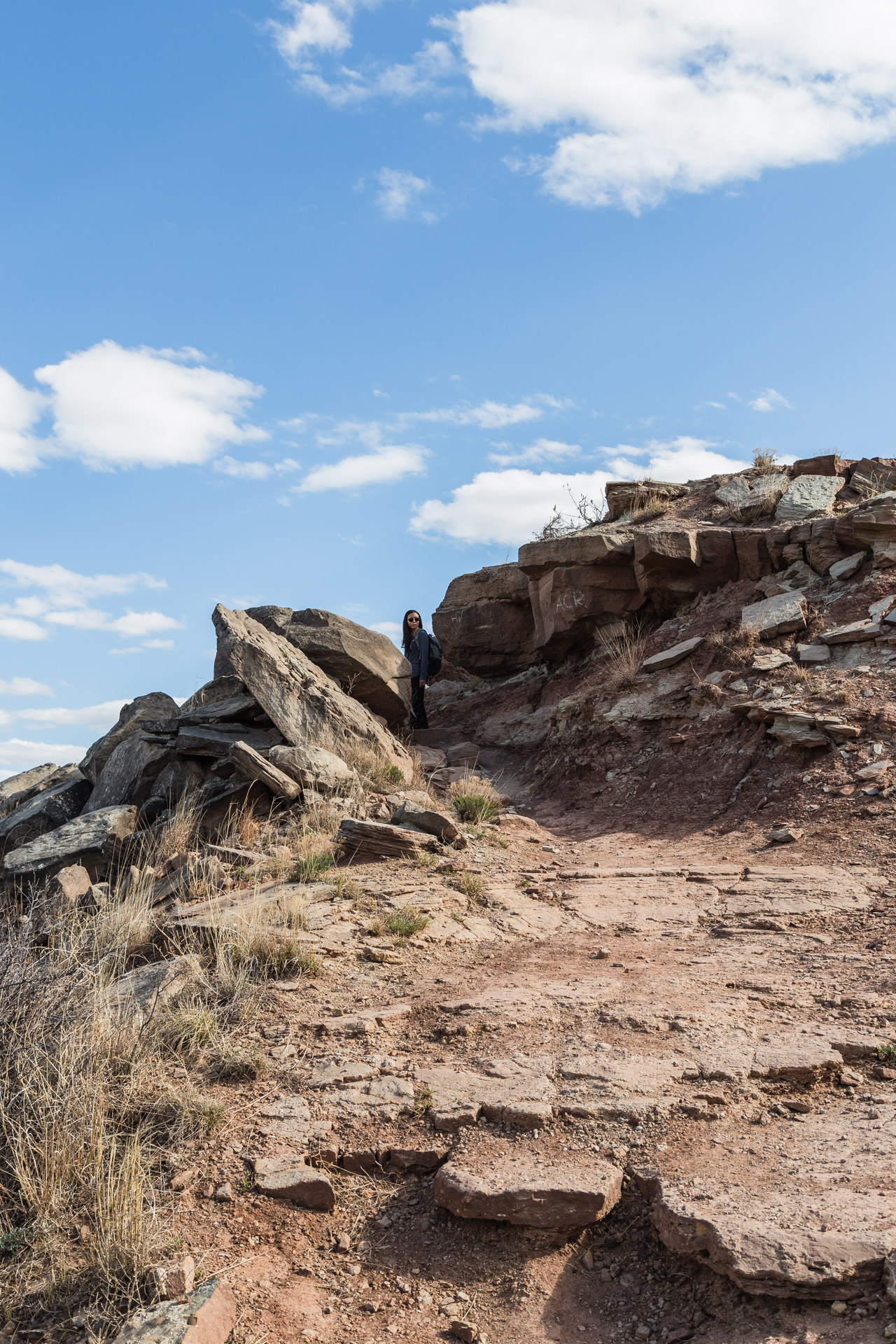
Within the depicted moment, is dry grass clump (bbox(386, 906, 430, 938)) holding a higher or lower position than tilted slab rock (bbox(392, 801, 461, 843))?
lower

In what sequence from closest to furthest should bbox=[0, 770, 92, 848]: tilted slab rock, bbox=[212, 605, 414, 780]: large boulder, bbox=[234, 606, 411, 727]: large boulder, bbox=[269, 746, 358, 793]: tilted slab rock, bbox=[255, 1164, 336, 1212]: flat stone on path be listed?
bbox=[255, 1164, 336, 1212]: flat stone on path, bbox=[269, 746, 358, 793]: tilted slab rock, bbox=[212, 605, 414, 780]: large boulder, bbox=[0, 770, 92, 848]: tilted slab rock, bbox=[234, 606, 411, 727]: large boulder

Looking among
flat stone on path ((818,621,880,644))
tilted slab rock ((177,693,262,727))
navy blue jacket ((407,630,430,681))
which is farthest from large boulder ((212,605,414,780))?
flat stone on path ((818,621,880,644))

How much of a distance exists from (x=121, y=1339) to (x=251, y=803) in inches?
261

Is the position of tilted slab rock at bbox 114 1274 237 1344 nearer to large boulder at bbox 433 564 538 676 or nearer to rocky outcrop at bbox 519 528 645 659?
rocky outcrop at bbox 519 528 645 659

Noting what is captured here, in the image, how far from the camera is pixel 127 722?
1302 cm

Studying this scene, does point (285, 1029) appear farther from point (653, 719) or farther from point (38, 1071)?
point (653, 719)

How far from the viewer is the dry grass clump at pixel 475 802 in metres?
9.40

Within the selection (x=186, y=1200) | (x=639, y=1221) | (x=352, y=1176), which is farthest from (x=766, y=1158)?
(x=186, y=1200)

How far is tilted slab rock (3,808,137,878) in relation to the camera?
9.62 meters

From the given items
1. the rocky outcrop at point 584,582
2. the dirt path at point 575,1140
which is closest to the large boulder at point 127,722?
the rocky outcrop at point 584,582

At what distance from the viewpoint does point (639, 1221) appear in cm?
354

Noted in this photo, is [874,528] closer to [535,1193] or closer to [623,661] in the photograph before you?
[623,661]

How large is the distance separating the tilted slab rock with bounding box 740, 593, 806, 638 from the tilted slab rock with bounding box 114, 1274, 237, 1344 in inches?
392

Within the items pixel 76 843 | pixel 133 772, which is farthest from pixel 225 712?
pixel 76 843
